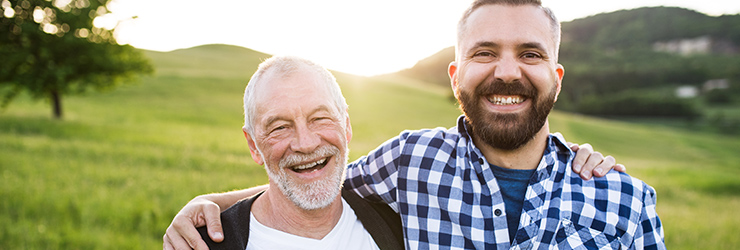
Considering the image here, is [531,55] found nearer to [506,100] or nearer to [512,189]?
[506,100]

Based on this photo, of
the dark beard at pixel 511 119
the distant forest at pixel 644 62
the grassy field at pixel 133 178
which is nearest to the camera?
the dark beard at pixel 511 119

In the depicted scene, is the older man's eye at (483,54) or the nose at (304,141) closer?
the nose at (304,141)

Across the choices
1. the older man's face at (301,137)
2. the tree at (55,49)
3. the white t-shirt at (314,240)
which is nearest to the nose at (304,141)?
the older man's face at (301,137)

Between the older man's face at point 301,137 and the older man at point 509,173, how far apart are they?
1.70 ft

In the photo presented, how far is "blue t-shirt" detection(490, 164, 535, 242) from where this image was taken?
2607mm

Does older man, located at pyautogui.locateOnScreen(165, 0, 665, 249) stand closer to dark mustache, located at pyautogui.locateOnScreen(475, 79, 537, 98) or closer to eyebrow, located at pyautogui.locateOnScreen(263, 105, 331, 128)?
dark mustache, located at pyautogui.locateOnScreen(475, 79, 537, 98)

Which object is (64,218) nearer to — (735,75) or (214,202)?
(214,202)

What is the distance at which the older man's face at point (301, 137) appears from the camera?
2623 mm

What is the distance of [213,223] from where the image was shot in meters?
2.71

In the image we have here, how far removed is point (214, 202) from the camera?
313 cm

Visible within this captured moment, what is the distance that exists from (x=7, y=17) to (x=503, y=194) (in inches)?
826

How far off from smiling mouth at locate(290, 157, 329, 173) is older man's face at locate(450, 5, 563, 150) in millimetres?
944

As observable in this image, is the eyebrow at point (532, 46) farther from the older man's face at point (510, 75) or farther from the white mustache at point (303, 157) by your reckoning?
the white mustache at point (303, 157)

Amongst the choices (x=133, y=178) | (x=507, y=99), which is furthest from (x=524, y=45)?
(x=133, y=178)
